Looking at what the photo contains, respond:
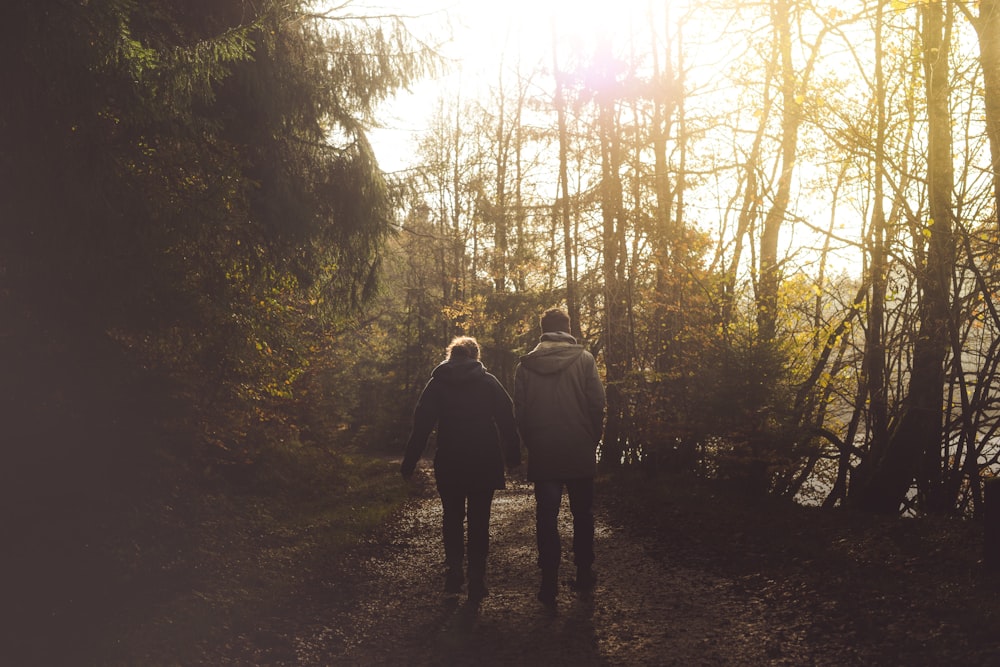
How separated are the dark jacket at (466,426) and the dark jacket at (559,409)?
147 millimetres

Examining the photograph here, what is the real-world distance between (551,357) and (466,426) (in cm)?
80

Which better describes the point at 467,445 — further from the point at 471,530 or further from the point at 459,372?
the point at 471,530

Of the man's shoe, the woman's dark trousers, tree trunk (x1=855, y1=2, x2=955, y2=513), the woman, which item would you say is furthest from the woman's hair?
tree trunk (x1=855, y1=2, x2=955, y2=513)

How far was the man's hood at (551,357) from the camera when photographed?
5.91 m

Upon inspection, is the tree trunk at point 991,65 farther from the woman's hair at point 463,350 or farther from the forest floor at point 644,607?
the woman's hair at point 463,350

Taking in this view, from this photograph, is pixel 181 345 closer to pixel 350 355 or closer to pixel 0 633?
pixel 0 633

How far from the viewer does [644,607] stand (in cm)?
570

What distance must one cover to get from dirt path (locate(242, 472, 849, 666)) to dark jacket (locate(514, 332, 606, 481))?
39.7 inches

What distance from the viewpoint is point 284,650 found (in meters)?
5.15

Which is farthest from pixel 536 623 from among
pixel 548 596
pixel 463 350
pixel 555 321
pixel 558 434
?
pixel 555 321

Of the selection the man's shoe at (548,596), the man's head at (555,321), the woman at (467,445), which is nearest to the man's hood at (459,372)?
the woman at (467,445)

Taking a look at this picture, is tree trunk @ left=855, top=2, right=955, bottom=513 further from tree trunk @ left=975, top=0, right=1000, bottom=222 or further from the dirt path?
the dirt path

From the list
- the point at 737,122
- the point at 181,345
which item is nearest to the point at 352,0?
the point at 181,345

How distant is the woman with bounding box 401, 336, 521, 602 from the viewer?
19.1ft
